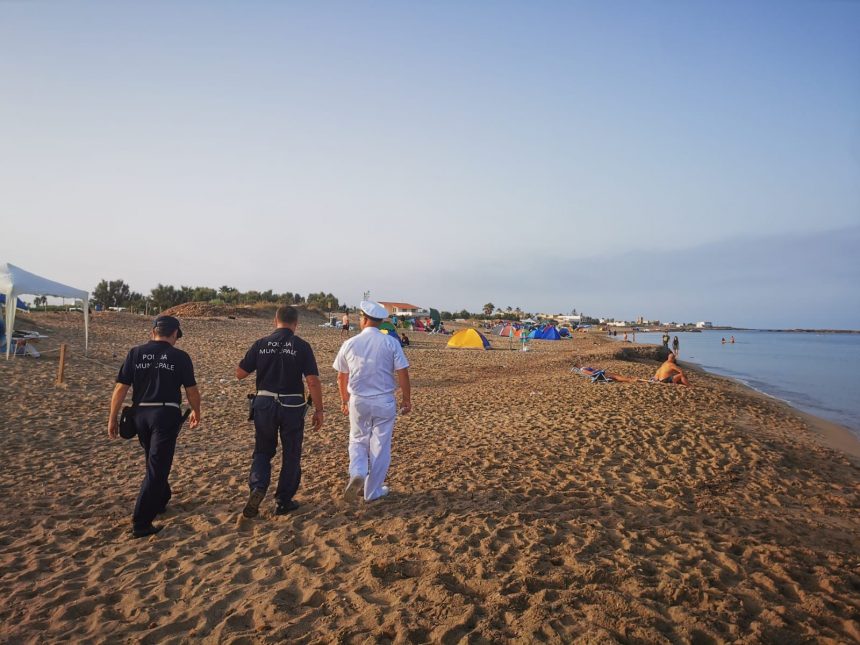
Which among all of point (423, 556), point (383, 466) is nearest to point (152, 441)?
point (383, 466)

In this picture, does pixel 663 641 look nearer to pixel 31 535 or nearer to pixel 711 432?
pixel 31 535

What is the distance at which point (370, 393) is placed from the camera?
4777 millimetres

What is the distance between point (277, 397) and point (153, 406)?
3.31 feet

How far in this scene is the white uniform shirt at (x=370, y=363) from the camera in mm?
4770

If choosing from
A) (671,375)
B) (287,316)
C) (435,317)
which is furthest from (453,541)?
(435,317)

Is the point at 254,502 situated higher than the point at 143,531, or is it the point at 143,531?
the point at 254,502

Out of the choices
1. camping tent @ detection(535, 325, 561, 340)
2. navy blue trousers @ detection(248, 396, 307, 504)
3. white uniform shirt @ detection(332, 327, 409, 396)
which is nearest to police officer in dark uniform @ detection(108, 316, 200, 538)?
navy blue trousers @ detection(248, 396, 307, 504)

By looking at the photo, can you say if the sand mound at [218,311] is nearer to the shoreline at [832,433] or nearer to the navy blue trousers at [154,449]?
the navy blue trousers at [154,449]

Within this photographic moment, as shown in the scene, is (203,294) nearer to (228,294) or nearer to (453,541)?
(228,294)

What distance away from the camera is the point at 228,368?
16156 millimetres

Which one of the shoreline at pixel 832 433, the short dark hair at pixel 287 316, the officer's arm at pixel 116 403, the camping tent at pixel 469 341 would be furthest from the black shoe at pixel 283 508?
the camping tent at pixel 469 341

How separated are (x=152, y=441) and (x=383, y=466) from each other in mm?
2084

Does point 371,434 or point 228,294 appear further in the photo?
point 228,294

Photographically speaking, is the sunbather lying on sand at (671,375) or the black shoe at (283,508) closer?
the black shoe at (283,508)
